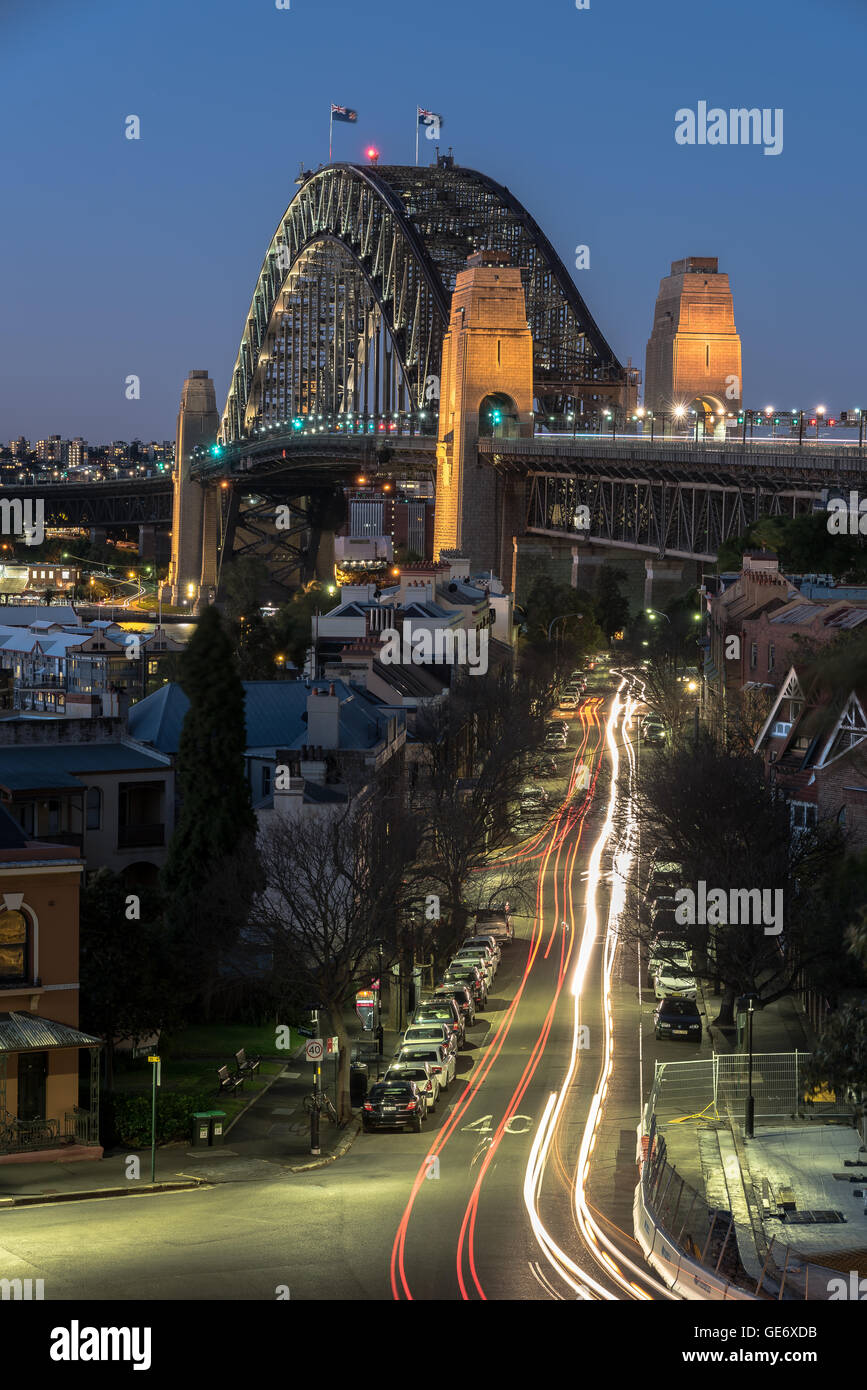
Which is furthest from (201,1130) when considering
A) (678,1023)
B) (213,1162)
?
(678,1023)

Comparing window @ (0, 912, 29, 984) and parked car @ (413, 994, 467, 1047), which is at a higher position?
window @ (0, 912, 29, 984)

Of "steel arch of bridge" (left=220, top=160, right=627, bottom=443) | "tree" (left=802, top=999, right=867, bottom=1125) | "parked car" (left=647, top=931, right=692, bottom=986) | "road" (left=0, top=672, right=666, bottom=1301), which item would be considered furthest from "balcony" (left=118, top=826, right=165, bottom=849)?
"steel arch of bridge" (left=220, top=160, right=627, bottom=443)

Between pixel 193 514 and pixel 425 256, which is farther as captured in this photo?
pixel 193 514

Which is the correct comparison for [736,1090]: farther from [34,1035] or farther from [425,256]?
[425,256]

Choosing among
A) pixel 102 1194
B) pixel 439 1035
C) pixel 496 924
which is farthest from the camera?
pixel 496 924

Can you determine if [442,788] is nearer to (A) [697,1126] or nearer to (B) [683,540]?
(A) [697,1126]

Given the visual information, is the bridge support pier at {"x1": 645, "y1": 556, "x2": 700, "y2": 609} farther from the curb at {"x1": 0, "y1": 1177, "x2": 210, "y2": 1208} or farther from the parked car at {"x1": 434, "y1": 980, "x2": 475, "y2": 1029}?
the curb at {"x1": 0, "y1": 1177, "x2": 210, "y2": 1208}

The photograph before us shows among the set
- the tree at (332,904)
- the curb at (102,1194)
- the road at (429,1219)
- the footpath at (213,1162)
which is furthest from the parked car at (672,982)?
the curb at (102,1194)
